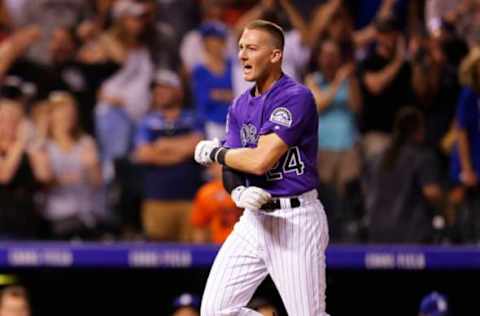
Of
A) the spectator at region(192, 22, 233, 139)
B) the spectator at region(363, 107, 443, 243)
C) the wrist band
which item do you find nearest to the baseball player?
the wrist band

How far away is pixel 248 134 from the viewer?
4.90 meters

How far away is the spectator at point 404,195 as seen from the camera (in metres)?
7.33

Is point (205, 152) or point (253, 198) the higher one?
point (205, 152)

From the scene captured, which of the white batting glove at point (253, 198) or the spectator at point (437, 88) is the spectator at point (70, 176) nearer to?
the spectator at point (437, 88)

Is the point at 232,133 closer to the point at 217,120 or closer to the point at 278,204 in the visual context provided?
the point at 278,204

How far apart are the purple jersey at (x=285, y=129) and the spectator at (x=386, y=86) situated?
2.99 m

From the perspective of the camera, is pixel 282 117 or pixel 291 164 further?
pixel 291 164

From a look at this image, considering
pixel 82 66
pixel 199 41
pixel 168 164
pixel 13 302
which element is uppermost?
pixel 199 41

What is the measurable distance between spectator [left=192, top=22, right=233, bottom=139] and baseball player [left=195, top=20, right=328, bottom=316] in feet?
9.78

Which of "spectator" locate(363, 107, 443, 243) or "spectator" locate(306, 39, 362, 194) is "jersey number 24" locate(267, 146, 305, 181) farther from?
"spectator" locate(306, 39, 362, 194)

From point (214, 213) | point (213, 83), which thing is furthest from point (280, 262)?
point (213, 83)

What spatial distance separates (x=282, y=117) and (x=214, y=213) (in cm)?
277

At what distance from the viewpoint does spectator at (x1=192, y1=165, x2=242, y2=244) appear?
736 centimetres

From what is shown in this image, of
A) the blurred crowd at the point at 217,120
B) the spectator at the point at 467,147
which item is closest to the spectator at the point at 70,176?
the blurred crowd at the point at 217,120
